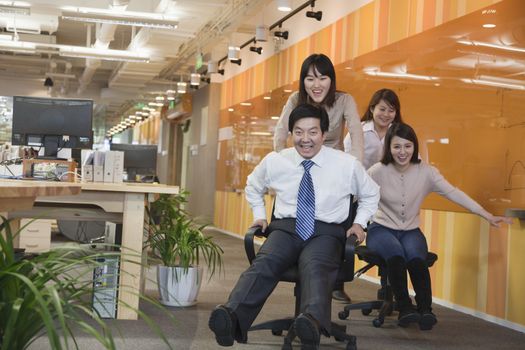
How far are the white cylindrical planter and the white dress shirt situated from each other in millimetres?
1413

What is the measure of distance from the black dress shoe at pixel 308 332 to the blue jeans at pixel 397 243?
4.74 ft

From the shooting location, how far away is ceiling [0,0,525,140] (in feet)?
16.1

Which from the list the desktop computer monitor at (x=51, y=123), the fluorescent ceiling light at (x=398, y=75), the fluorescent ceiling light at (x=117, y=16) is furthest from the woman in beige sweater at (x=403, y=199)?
the fluorescent ceiling light at (x=117, y=16)

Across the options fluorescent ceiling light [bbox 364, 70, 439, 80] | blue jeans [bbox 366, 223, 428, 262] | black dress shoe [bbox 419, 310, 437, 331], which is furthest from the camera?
fluorescent ceiling light [bbox 364, 70, 439, 80]

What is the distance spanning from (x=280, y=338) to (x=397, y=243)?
91cm

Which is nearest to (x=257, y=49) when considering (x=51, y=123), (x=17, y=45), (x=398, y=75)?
(x=17, y=45)

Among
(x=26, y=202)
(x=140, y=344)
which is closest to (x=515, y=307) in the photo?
(x=140, y=344)

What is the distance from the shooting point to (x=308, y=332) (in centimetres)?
287

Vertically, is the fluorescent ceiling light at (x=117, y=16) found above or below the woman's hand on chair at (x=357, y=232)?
above

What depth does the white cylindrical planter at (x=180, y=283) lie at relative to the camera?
4.85 m

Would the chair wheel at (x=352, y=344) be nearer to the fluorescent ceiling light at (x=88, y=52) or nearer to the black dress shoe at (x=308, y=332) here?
the black dress shoe at (x=308, y=332)

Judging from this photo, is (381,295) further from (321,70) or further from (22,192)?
(22,192)

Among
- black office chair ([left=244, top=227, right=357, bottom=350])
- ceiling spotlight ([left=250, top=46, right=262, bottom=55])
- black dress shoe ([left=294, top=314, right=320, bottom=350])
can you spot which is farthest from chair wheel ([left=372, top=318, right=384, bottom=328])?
ceiling spotlight ([left=250, top=46, right=262, bottom=55])

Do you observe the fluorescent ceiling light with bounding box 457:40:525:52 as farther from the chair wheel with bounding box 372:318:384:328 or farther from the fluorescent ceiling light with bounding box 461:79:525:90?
the chair wheel with bounding box 372:318:384:328
